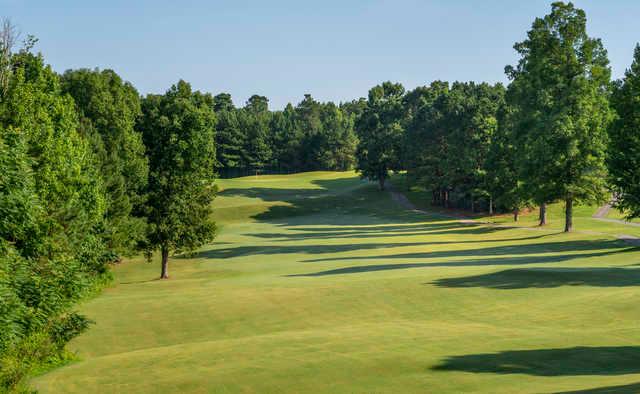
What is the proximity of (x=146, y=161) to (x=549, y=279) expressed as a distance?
28.7 meters

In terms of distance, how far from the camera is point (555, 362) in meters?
17.5

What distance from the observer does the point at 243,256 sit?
57.1 m

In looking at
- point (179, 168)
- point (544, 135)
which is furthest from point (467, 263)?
point (179, 168)

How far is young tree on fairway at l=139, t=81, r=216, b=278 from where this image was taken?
1783 inches

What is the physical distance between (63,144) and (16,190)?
47.0ft

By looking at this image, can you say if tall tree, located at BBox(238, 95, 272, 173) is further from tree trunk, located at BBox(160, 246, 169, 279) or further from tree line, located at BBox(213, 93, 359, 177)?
tree trunk, located at BBox(160, 246, 169, 279)

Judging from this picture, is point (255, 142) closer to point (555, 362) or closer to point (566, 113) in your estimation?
point (566, 113)


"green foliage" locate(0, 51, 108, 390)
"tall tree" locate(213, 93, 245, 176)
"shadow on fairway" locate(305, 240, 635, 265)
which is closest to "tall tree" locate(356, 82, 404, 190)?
"tall tree" locate(213, 93, 245, 176)

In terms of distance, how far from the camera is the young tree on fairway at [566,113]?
5578 centimetres

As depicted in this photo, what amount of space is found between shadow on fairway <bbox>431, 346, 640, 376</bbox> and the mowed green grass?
53 mm

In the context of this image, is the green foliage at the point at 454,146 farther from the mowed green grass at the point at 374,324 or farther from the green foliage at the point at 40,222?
the green foliage at the point at 40,222

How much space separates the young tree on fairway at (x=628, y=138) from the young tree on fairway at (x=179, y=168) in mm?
28380

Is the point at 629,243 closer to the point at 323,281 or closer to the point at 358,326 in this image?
the point at 323,281

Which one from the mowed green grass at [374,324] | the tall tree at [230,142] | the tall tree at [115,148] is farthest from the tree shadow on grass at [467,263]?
the tall tree at [230,142]
